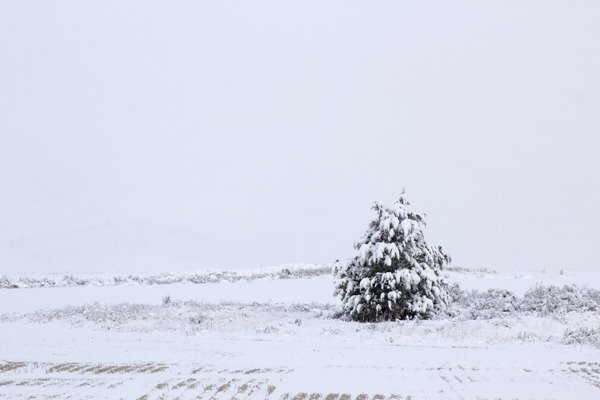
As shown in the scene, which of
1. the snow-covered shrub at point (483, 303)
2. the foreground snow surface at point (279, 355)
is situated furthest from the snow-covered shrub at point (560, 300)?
the foreground snow surface at point (279, 355)

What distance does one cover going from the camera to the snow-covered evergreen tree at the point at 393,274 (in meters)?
20.2

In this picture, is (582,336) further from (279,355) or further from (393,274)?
(279,355)

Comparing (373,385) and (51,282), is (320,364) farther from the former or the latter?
(51,282)

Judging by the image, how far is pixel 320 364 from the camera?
1252 centimetres

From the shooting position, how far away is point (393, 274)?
67.1 ft

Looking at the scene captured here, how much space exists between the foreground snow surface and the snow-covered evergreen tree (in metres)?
1.04

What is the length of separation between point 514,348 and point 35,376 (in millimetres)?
11633

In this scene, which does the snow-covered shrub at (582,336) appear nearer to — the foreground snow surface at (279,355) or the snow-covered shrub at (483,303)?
the foreground snow surface at (279,355)

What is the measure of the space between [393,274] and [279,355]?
25.5 feet

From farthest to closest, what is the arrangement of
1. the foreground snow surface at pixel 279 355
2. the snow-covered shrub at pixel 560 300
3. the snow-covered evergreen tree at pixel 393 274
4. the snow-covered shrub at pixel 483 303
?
the snow-covered shrub at pixel 483 303 < the snow-covered shrub at pixel 560 300 < the snow-covered evergreen tree at pixel 393 274 < the foreground snow surface at pixel 279 355

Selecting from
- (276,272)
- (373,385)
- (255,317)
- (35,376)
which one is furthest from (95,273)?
(373,385)

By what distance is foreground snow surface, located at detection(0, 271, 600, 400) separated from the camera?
32.9ft

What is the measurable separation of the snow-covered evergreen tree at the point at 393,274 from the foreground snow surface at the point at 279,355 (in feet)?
3.41

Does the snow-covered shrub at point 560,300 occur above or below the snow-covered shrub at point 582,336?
above
